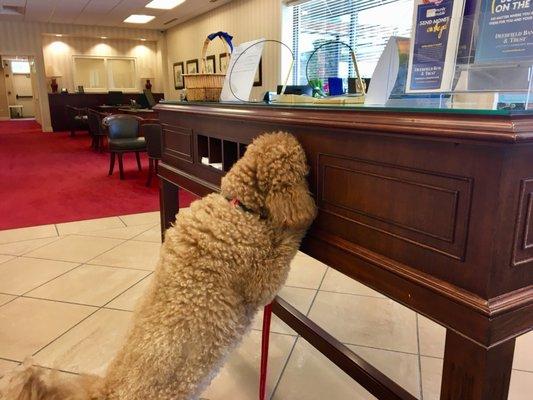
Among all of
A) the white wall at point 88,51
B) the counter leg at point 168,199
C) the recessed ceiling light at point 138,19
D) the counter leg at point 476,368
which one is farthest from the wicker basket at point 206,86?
the white wall at point 88,51

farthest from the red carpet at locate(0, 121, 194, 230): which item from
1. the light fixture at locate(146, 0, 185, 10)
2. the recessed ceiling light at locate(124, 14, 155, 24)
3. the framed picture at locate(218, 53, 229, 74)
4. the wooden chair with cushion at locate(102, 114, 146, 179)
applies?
the recessed ceiling light at locate(124, 14, 155, 24)

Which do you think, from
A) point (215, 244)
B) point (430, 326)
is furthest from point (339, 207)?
point (430, 326)

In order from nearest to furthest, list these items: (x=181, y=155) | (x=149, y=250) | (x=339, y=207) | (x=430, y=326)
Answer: (x=339, y=207)
(x=181, y=155)
(x=430, y=326)
(x=149, y=250)

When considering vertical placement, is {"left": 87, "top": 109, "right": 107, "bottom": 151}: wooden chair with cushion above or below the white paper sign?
below

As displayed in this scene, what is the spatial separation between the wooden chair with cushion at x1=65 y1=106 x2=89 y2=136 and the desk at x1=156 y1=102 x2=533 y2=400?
36.0 ft

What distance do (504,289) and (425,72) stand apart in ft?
1.55

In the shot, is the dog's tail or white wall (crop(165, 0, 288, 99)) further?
white wall (crop(165, 0, 288, 99))

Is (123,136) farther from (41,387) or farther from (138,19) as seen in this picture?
(138,19)

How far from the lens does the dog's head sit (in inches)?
36.5

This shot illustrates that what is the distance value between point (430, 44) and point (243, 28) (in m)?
8.48

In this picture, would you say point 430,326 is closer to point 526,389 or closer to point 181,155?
point 526,389

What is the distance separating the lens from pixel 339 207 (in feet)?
3.06

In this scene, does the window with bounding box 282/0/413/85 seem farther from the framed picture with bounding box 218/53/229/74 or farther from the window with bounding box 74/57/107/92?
the window with bounding box 74/57/107/92

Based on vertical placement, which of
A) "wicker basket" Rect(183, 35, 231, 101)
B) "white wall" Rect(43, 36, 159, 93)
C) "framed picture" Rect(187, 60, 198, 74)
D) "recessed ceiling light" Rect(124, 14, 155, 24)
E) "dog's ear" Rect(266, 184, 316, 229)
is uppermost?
"recessed ceiling light" Rect(124, 14, 155, 24)
